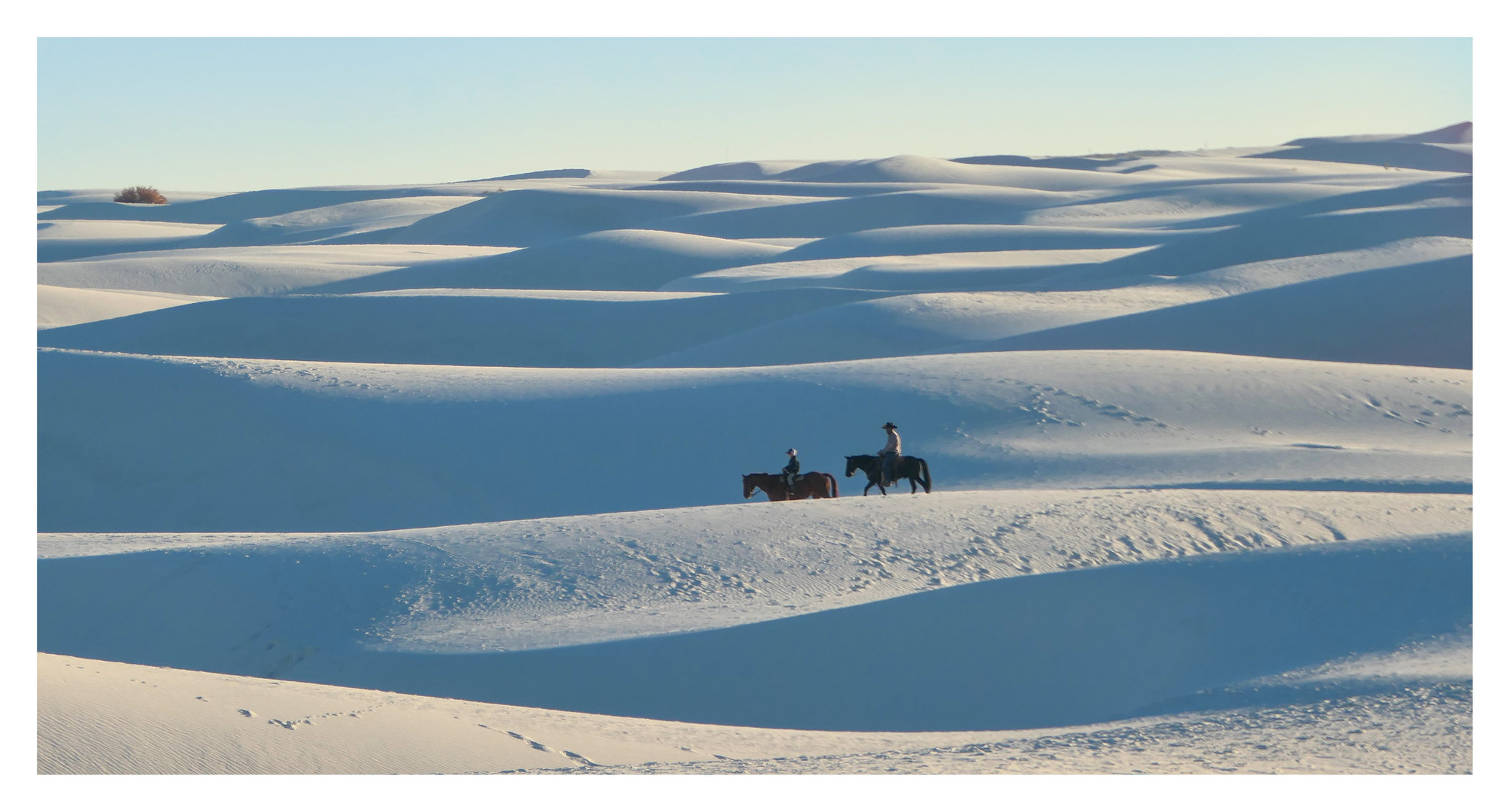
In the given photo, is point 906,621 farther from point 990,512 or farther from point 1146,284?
point 1146,284

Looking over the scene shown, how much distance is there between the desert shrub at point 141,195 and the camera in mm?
81688

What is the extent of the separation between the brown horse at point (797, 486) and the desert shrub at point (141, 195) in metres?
79.2

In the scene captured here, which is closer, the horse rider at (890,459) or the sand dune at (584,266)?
the horse rider at (890,459)

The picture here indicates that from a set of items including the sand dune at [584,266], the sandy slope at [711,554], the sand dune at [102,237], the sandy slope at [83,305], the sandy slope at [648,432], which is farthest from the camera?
the sand dune at [102,237]

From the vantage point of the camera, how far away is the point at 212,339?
1011 inches

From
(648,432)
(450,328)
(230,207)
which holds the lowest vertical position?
(648,432)

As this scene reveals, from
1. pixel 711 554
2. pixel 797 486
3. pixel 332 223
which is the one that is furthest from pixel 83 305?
pixel 332 223

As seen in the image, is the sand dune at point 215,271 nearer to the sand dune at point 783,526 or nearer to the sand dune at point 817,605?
the sand dune at point 783,526

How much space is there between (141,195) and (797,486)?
81781 mm

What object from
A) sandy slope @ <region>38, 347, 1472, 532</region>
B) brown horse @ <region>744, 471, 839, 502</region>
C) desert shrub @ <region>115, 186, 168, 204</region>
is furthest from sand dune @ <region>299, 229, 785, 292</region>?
desert shrub @ <region>115, 186, 168, 204</region>

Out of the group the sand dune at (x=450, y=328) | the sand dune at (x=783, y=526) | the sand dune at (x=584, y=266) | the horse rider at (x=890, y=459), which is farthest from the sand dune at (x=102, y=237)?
the horse rider at (x=890, y=459)

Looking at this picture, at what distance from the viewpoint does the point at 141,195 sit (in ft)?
272

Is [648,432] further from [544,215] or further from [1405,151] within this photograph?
[1405,151]

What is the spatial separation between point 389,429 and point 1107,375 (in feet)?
27.7
